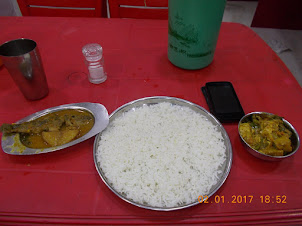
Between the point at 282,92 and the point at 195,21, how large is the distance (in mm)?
724

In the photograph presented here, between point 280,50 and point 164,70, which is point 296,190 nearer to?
point 164,70

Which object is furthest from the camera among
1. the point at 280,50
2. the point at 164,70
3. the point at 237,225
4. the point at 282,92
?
the point at 280,50

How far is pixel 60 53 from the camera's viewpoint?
1.70 metres

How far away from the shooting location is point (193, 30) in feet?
4.23

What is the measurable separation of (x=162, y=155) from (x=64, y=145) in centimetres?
47

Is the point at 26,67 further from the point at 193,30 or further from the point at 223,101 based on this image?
the point at 223,101

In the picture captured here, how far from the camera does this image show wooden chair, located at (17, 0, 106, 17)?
2148 mm

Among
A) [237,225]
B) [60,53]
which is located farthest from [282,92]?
[60,53]

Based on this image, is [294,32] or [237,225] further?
[294,32]

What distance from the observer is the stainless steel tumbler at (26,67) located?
1.13 meters

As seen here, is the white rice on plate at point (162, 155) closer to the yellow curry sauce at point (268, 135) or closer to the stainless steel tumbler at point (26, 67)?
the yellow curry sauce at point (268, 135)

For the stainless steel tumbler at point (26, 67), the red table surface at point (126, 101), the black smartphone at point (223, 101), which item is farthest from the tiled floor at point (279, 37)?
the stainless steel tumbler at point (26, 67)

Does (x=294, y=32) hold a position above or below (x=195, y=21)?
below

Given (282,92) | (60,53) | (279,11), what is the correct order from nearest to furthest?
(282,92), (60,53), (279,11)
